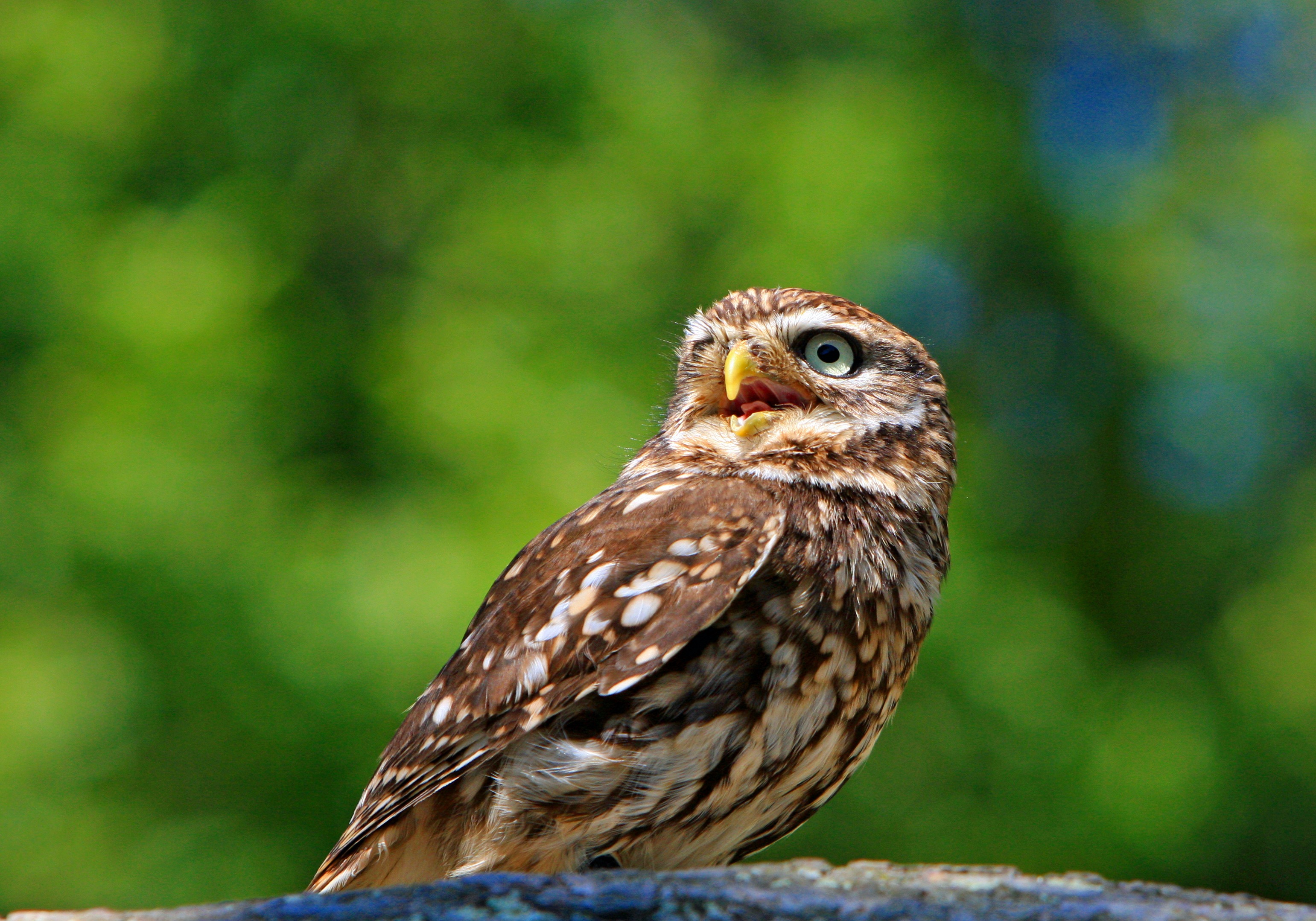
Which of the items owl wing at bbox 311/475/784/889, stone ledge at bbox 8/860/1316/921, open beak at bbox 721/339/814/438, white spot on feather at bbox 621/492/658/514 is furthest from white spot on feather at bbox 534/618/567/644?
open beak at bbox 721/339/814/438

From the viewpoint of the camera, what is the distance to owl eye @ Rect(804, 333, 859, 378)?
9.84 feet

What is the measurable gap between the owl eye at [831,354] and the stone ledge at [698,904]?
4.02 feet

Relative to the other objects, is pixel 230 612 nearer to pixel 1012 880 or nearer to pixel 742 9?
pixel 1012 880

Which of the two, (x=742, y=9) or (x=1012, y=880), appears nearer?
(x=1012, y=880)

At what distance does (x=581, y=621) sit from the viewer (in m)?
2.44

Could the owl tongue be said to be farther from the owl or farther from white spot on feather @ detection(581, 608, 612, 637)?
white spot on feather @ detection(581, 608, 612, 637)

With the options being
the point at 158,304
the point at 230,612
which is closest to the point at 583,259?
the point at 158,304

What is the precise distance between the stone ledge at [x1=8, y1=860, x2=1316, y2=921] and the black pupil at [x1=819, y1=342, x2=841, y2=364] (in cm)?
125

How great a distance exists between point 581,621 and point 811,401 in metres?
0.88

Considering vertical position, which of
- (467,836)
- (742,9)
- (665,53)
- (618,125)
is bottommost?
(467,836)

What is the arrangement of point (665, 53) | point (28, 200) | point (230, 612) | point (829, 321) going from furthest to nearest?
point (665, 53) → point (28, 200) → point (230, 612) → point (829, 321)

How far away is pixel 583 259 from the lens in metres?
6.88

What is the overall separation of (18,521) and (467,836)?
4.89 meters

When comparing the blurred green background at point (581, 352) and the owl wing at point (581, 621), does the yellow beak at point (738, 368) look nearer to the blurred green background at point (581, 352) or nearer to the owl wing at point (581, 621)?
the owl wing at point (581, 621)
